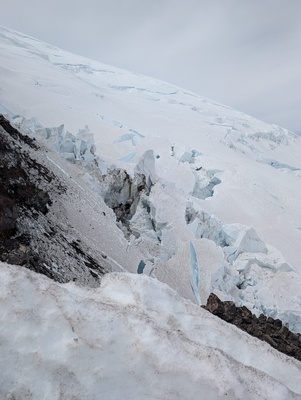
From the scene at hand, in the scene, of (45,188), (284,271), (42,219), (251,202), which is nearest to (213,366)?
(42,219)

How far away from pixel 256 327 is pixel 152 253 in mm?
2449

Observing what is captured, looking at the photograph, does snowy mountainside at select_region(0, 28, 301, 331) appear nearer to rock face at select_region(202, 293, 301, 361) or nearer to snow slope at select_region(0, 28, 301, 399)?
snow slope at select_region(0, 28, 301, 399)

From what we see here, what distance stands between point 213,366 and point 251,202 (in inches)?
460

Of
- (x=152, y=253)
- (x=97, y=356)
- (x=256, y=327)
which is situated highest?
(x=97, y=356)

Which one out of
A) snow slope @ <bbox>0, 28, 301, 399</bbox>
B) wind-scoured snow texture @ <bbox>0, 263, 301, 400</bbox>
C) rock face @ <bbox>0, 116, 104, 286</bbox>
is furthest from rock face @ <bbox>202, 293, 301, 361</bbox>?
wind-scoured snow texture @ <bbox>0, 263, 301, 400</bbox>

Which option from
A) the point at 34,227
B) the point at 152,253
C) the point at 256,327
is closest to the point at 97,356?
the point at 34,227

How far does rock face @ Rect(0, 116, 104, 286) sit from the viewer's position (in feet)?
10.5

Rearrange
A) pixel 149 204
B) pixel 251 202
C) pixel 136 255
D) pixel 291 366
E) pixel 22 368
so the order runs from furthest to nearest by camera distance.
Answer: pixel 251 202 < pixel 149 204 < pixel 136 255 < pixel 291 366 < pixel 22 368

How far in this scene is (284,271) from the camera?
9.18 meters

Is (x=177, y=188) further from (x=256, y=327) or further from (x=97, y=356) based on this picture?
(x=97, y=356)

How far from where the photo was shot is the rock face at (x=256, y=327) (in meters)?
4.77

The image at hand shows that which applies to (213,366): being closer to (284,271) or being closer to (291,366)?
(291,366)

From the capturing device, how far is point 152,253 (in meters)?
6.84

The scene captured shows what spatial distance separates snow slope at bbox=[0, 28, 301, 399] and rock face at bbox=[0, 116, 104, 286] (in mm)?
603
